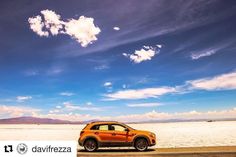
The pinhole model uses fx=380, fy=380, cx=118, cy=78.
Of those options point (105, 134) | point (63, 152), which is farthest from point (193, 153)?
point (63, 152)

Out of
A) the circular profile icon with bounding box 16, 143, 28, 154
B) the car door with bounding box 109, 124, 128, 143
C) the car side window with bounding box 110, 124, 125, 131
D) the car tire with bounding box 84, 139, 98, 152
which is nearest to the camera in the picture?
the circular profile icon with bounding box 16, 143, 28, 154

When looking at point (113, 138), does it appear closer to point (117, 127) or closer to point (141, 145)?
point (117, 127)

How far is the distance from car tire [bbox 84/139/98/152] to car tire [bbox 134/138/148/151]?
239cm

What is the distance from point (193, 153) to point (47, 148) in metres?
11.1

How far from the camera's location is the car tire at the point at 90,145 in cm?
2247

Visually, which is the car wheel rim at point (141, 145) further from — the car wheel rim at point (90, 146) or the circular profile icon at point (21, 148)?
the circular profile icon at point (21, 148)

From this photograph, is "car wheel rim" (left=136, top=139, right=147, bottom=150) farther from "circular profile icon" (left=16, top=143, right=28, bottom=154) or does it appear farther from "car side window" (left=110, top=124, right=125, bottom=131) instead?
"circular profile icon" (left=16, top=143, right=28, bottom=154)

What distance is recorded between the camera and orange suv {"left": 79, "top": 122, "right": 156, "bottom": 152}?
73.9ft

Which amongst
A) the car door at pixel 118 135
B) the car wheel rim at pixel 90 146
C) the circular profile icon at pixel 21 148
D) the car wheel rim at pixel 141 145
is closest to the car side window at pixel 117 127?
the car door at pixel 118 135

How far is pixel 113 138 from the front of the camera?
22734 mm

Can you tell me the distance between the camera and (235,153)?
64.0 feet

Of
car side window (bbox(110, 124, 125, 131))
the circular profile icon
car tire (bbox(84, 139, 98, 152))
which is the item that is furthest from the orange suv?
the circular profile icon

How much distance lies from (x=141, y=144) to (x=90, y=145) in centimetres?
303

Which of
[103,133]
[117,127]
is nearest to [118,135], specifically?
[117,127]
